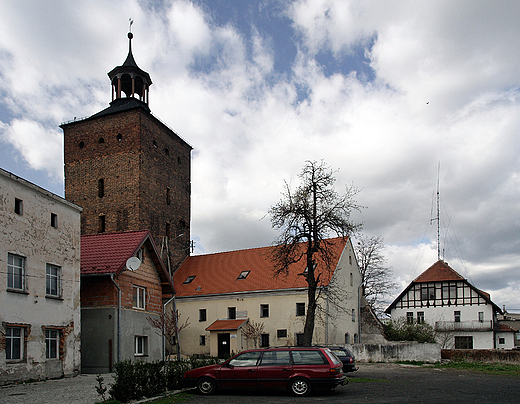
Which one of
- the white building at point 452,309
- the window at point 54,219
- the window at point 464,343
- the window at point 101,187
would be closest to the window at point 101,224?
the window at point 101,187

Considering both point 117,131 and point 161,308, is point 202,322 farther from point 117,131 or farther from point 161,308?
point 117,131

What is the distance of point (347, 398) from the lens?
46.8 feet

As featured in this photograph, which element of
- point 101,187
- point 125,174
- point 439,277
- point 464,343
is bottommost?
point 464,343

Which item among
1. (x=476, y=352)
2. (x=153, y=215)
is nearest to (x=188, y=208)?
(x=153, y=215)

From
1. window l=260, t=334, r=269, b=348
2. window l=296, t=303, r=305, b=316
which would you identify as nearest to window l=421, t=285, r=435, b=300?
window l=296, t=303, r=305, b=316

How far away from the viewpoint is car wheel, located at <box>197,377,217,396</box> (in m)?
15.6

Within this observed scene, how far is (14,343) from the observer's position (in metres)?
18.1

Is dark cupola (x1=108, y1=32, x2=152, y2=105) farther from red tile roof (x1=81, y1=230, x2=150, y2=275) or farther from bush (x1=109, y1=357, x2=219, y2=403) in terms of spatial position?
bush (x1=109, y1=357, x2=219, y2=403)

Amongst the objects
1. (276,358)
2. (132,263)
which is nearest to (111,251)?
(132,263)

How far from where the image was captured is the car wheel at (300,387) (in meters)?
14.9

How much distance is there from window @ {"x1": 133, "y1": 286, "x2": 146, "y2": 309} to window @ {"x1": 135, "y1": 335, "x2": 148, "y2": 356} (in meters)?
1.52

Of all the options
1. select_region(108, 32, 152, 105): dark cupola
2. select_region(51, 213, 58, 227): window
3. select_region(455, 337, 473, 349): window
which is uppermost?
select_region(108, 32, 152, 105): dark cupola

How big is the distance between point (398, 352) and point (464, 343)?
2047 centimetres

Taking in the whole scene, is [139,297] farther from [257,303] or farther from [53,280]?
[257,303]
